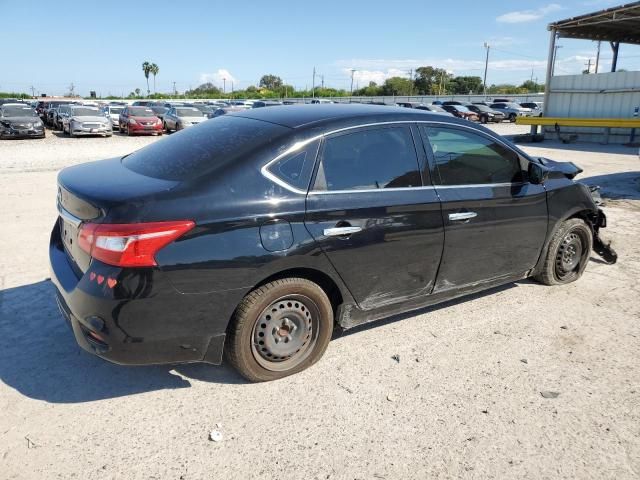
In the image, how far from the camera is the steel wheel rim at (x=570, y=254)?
4844 millimetres

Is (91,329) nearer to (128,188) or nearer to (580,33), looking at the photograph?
(128,188)

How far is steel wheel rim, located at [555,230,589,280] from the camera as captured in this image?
4.84 m

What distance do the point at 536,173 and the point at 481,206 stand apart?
2.37 feet

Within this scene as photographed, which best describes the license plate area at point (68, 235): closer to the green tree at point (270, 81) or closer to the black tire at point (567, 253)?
the black tire at point (567, 253)

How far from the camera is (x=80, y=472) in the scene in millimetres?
2451

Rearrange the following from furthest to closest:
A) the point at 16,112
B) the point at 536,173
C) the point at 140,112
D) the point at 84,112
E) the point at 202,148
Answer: the point at 140,112
the point at 84,112
the point at 16,112
the point at 536,173
the point at 202,148

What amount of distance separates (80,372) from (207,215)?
1.48 metres

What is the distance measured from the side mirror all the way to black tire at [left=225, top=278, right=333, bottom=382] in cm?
223

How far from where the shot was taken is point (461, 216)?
383cm

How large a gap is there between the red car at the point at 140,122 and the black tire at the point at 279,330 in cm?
2305

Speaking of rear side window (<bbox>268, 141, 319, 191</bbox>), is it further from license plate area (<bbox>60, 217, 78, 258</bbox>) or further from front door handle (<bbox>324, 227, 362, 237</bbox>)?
license plate area (<bbox>60, 217, 78, 258</bbox>)

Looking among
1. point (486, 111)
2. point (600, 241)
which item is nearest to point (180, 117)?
point (486, 111)

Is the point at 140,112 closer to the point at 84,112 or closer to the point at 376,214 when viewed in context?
the point at 84,112

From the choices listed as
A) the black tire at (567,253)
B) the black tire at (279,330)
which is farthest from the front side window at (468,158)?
the black tire at (279,330)
